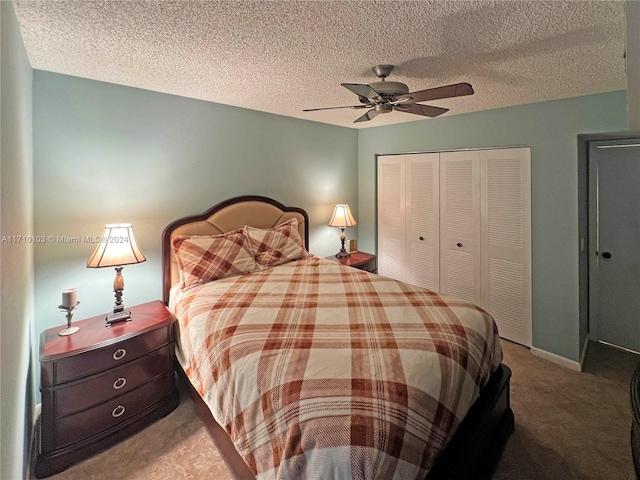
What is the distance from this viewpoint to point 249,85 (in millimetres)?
2441

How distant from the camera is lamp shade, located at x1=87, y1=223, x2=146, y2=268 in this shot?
206 centimetres

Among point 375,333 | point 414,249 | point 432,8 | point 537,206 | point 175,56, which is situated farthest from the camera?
point 414,249

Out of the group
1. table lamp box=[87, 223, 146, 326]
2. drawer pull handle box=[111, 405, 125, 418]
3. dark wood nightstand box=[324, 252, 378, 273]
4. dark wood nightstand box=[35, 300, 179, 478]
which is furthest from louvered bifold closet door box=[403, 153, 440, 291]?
drawer pull handle box=[111, 405, 125, 418]

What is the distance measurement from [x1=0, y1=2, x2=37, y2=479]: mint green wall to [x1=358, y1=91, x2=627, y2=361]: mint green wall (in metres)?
3.54

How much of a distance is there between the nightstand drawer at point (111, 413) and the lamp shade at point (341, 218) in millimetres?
2331

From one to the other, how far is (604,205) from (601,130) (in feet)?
2.93

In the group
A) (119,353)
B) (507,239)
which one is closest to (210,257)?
(119,353)

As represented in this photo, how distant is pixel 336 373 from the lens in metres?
1.34

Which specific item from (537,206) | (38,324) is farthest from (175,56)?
(537,206)

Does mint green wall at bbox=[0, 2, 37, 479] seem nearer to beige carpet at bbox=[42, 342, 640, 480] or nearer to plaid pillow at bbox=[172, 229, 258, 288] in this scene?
beige carpet at bbox=[42, 342, 640, 480]

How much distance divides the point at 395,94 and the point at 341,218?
2008mm

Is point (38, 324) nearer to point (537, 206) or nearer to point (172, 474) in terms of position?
point (172, 474)

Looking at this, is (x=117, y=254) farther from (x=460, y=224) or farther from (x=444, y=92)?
(x=460, y=224)

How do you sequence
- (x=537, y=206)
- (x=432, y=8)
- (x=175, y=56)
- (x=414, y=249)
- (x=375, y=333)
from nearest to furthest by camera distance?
(x=432, y=8), (x=375, y=333), (x=175, y=56), (x=537, y=206), (x=414, y=249)
